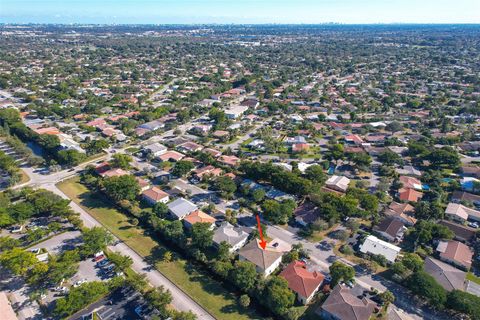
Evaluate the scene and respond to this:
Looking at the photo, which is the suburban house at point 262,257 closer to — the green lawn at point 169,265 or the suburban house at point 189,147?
the green lawn at point 169,265

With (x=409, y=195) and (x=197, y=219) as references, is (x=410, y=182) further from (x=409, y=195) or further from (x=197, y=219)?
(x=197, y=219)

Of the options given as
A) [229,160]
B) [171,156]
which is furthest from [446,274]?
[171,156]

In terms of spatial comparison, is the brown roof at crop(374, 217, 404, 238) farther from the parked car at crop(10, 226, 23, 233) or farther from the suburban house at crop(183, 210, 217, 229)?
the parked car at crop(10, 226, 23, 233)

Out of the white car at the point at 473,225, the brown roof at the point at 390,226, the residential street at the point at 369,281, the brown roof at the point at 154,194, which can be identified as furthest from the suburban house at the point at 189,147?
the white car at the point at 473,225

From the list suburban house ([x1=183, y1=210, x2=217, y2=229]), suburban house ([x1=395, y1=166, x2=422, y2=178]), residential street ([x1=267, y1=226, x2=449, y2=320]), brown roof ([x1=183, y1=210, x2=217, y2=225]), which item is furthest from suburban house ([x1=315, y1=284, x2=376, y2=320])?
suburban house ([x1=395, y1=166, x2=422, y2=178])

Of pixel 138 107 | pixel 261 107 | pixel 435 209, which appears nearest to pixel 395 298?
pixel 435 209
